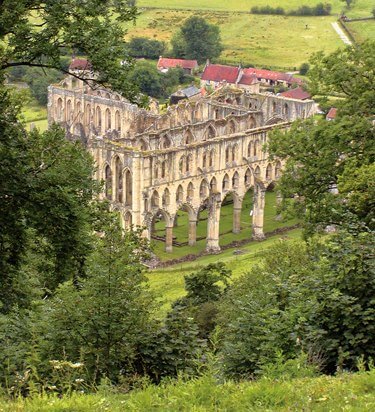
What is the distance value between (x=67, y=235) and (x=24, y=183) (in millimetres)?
2218

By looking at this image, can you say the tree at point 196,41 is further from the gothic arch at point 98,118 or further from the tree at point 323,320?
the tree at point 323,320

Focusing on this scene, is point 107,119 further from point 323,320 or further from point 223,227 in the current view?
point 323,320

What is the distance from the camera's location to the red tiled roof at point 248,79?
418 ft

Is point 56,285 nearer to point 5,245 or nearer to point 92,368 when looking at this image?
point 5,245

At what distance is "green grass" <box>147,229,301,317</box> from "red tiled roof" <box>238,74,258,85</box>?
52602 mm

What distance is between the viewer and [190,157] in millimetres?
75812

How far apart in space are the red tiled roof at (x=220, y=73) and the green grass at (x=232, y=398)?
4481 inches

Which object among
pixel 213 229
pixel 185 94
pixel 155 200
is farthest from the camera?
pixel 185 94

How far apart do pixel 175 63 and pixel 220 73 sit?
1343cm

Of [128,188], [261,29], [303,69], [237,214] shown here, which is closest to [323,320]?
[128,188]

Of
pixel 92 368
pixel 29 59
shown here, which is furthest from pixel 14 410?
pixel 29 59

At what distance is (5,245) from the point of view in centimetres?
2525

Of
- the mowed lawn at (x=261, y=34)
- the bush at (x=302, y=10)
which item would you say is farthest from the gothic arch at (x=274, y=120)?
the bush at (x=302, y=10)

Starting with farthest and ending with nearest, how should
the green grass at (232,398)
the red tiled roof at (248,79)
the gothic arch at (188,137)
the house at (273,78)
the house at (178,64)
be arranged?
the house at (178,64), the house at (273,78), the red tiled roof at (248,79), the gothic arch at (188,137), the green grass at (232,398)
